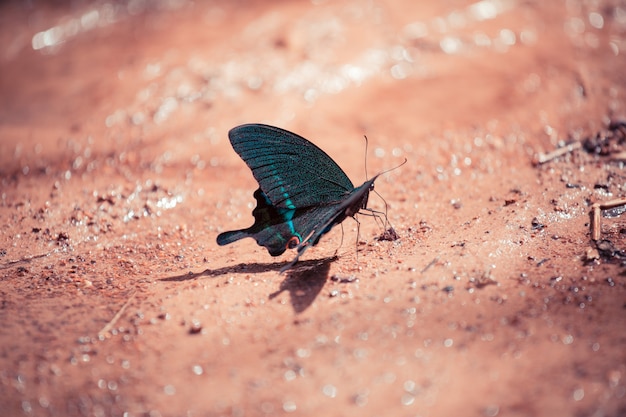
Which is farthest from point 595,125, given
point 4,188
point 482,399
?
point 4,188

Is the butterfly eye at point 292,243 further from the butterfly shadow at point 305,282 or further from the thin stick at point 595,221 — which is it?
the thin stick at point 595,221

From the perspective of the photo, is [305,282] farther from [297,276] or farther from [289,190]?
[289,190]

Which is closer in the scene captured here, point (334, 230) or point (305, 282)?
point (305, 282)

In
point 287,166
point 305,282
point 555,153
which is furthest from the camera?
point 555,153

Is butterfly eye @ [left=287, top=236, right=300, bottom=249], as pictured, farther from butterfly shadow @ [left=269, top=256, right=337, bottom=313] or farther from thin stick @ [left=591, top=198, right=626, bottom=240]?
thin stick @ [left=591, top=198, right=626, bottom=240]

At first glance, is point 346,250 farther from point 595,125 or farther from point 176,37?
point 176,37

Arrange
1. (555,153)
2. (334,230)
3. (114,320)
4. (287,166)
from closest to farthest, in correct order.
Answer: (114,320) → (287,166) → (334,230) → (555,153)

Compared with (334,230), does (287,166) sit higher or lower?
higher

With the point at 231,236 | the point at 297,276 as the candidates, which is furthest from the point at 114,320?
the point at 297,276

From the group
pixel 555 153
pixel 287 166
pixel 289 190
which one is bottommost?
pixel 555 153
